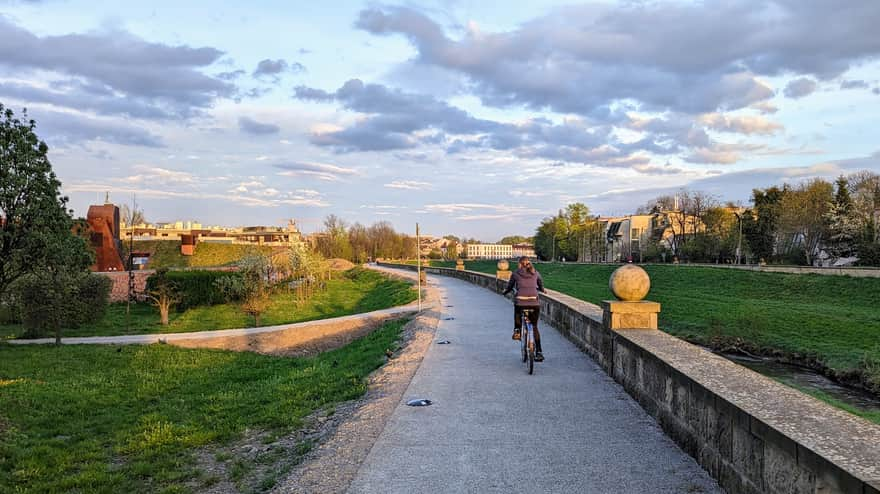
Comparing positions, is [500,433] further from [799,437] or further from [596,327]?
[596,327]

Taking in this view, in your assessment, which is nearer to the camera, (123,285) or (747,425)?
(747,425)

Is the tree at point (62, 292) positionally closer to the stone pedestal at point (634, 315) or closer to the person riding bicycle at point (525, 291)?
the person riding bicycle at point (525, 291)

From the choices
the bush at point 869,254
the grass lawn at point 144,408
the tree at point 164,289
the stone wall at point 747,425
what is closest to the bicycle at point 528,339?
the stone wall at point 747,425

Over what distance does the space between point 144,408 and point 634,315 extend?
319 inches

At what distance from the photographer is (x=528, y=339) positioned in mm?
8508

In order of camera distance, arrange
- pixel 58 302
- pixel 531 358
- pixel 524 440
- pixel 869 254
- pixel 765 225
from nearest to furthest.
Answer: pixel 524 440 < pixel 531 358 < pixel 58 302 < pixel 869 254 < pixel 765 225

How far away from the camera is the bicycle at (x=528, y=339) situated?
8.30m

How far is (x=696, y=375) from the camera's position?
4.88 meters

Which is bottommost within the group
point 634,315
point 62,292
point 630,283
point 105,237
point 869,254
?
point 62,292

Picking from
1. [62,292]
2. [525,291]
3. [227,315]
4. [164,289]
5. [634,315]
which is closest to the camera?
[634,315]

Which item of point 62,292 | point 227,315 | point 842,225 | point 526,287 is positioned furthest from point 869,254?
point 62,292

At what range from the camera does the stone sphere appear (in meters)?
7.69

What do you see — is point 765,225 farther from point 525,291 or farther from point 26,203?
point 26,203

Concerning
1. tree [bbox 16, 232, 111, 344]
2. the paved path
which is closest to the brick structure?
tree [bbox 16, 232, 111, 344]
